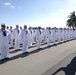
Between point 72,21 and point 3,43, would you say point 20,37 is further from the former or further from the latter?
point 72,21

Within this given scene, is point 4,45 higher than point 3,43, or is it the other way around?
point 3,43

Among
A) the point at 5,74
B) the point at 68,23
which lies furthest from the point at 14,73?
the point at 68,23

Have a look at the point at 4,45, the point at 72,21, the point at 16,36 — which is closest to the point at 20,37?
the point at 16,36

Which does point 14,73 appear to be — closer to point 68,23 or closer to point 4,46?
point 4,46

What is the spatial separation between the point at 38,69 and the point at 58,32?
21.3 m

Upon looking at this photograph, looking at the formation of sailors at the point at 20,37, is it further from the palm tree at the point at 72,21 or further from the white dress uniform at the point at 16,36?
the palm tree at the point at 72,21

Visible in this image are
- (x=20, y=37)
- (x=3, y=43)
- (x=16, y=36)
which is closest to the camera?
(x=3, y=43)

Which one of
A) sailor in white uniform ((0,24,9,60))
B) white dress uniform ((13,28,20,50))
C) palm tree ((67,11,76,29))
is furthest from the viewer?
palm tree ((67,11,76,29))

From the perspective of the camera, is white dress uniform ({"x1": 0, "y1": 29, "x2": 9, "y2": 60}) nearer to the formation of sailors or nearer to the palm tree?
the formation of sailors

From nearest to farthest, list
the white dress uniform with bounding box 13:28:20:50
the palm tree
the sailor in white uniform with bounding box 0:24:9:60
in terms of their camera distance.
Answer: the sailor in white uniform with bounding box 0:24:9:60 → the white dress uniform with bounding box 13:28:20:50 → the palm tree

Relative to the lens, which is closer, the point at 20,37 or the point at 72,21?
the point at 20,37

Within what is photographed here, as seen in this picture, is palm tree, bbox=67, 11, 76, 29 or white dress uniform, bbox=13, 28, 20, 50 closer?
white dress uniform, bbox=13, 28, 20, 50

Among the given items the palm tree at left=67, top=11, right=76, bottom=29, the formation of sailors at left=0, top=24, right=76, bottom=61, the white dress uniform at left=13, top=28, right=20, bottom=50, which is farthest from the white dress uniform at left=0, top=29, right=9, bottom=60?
the palm tree at left=67, top=11, right=76, bottom=29

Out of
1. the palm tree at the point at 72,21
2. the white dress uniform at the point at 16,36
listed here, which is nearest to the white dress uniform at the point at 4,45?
the white dress uniform at the point at 16,36
